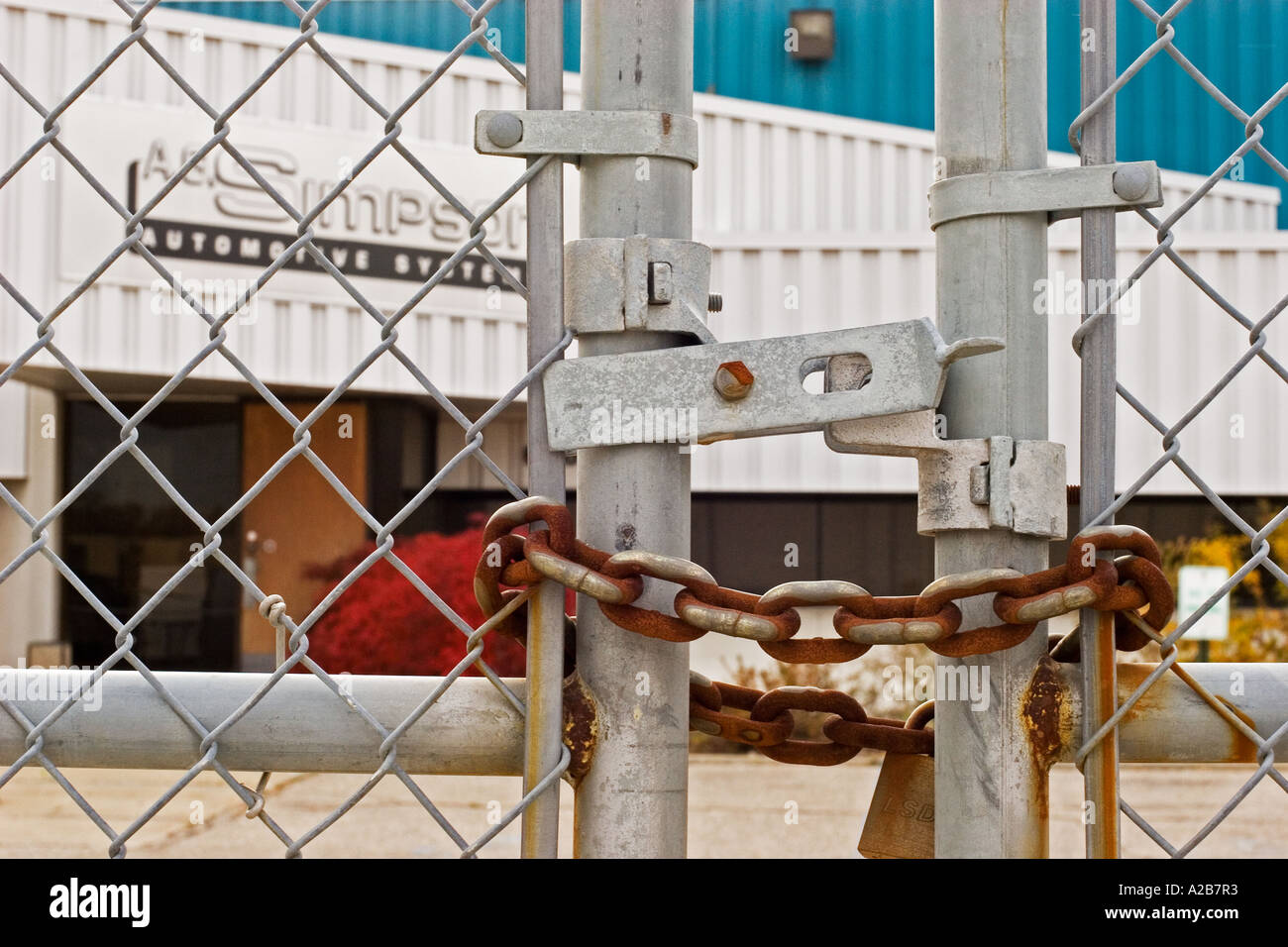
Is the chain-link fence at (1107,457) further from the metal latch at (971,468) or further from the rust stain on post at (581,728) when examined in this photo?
the rust stain on post at (581,728)

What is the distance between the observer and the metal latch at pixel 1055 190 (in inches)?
33.4

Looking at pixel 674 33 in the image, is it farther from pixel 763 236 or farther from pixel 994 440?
pixel 763 236

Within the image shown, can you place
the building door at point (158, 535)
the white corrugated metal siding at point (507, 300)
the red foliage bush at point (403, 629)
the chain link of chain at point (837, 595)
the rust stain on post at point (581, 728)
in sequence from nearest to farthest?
the chain link of chain at point (837, 595) → the rust stain on post at point (581, 728) → the red foliage bush at point (403, 629) → the white corrugated metal siding at point (507, 300) → the building door at point (158, 535)

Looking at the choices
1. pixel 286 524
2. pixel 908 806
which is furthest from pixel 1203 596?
pixel 908 806

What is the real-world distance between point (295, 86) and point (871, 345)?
30.0 ft

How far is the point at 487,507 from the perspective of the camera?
9.87 metres

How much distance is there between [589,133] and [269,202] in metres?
8.31

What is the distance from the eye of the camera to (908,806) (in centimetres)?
96

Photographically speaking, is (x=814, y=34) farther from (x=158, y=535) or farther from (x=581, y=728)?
(x=581, y=728)

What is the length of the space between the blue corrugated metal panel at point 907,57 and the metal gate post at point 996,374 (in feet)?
25.8

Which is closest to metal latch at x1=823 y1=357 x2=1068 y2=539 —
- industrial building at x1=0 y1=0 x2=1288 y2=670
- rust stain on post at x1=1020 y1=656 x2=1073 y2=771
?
rust stain on post at x1=1020 y1=656 x2=1073 y2=771

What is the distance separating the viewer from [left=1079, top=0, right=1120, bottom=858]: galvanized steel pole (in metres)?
0.86

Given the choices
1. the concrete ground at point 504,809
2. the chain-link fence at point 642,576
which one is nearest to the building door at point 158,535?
the concrete ground at point 504,809
